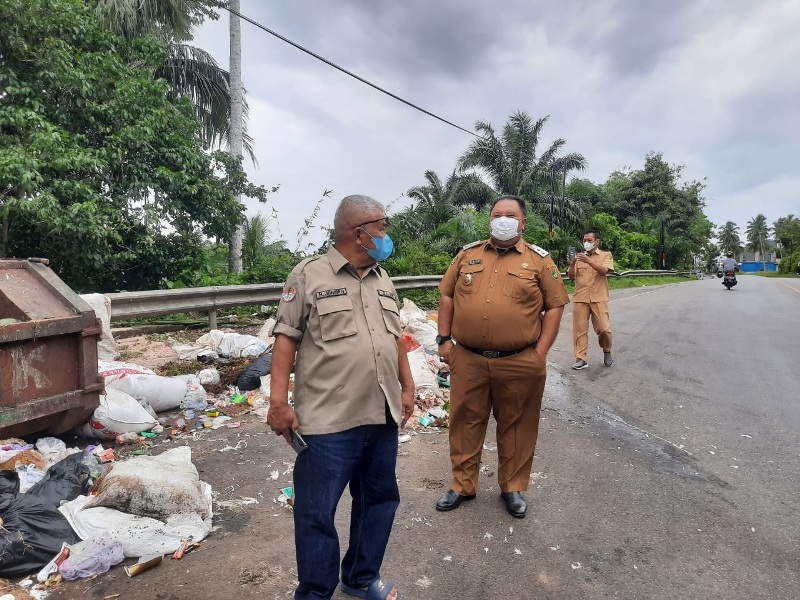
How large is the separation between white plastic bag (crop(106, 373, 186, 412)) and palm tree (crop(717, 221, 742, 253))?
403ft

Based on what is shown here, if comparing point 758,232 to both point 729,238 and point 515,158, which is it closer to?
point 729,238

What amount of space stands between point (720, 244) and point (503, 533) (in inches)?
4891

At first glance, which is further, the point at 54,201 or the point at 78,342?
the point at 54,201

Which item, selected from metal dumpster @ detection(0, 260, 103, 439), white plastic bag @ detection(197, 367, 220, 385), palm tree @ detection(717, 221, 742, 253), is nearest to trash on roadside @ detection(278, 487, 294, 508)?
metal dumpster @ detection(0, 260, 103, 439)

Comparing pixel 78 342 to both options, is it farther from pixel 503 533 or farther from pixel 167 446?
pixel 503 533

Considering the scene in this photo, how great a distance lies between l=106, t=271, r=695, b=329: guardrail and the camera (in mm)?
6262

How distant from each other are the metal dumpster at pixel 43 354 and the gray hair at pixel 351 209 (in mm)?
2610

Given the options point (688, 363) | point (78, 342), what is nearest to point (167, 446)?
point (78, 342)

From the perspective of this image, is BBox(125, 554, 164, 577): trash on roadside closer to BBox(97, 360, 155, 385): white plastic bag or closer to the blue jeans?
the blue jeans

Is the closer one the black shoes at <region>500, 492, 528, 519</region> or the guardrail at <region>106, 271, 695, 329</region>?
the black shoes at <region>500, 492, 528, 519</region>

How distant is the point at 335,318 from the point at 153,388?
3.40 metres

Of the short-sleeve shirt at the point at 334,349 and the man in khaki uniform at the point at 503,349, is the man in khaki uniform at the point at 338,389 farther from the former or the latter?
the man in khaki uniform at the point at 503,349

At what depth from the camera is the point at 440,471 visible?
396 centimetres

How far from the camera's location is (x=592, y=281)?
7.08 meters
